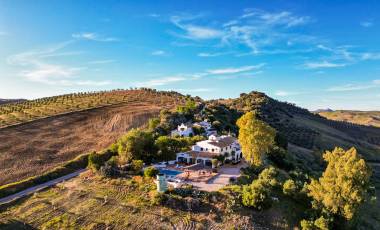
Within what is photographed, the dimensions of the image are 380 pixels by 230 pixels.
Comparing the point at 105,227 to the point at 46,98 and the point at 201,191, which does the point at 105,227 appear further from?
the point at 46,98

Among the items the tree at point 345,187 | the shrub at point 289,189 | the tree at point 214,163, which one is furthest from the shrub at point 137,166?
the tree at point 345,187

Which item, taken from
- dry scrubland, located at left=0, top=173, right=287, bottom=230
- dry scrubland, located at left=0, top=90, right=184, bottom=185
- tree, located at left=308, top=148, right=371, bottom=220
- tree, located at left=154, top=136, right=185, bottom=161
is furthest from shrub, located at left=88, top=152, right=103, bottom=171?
tree, located at left=308, top=148, right=371, bottom=220

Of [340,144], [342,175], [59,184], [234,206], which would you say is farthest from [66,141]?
[340,144]

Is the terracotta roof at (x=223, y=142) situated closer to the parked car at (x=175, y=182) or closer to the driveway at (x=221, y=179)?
the driveway at (x=221, y=179)

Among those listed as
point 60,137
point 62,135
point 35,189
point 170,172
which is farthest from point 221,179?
point 62,135

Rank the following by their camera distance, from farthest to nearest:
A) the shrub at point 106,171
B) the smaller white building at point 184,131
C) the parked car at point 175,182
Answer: the smaller white building at point 184,131 < the shrub at point 106,171 < the parked car at point 175,182

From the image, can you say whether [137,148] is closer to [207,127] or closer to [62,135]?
[207,127]

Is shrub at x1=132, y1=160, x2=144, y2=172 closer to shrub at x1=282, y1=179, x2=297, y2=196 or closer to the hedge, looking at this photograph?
the hedge
